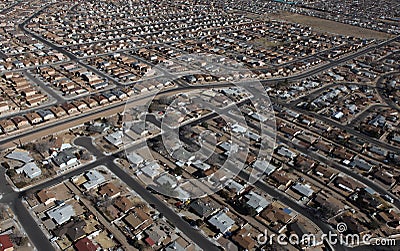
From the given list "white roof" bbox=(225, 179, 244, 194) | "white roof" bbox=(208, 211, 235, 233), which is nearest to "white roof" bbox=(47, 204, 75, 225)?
"white roof" bbox=(208, 211, 235, 233)

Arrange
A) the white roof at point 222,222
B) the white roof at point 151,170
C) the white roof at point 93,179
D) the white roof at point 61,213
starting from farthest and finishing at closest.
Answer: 1. the white roof at point 151,170
2. the white roof at point 93,179
3. the white roof at point 222,222
4. the white roof at point 61,213

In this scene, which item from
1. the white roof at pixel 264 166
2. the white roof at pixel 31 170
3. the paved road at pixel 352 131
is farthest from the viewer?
the paved road at pixel 352 131

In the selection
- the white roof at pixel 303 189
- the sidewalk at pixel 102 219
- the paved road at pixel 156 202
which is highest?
the white roof at pixel 303 189

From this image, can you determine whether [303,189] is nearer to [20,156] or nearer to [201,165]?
[201,165]

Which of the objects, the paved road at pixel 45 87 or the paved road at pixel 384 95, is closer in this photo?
the paved road at pixel 45 87

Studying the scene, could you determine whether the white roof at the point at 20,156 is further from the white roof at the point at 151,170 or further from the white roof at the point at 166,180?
the white roof at the point at 166,180

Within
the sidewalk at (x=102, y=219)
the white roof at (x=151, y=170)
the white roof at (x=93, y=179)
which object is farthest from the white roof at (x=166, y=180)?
the sidewalk at (x=102, y=219)

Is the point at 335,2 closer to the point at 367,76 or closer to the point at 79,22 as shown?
the point at 367,76

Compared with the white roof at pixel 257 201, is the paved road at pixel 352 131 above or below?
below

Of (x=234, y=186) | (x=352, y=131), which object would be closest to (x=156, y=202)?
(x=234, y=186)
